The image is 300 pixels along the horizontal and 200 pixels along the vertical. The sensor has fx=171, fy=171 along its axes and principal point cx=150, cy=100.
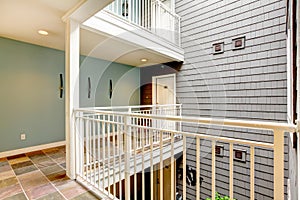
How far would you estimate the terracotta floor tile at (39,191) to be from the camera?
6.56 feet

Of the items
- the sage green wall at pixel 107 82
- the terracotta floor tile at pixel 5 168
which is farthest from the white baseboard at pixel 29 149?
the sage green wall at pixel 107 82

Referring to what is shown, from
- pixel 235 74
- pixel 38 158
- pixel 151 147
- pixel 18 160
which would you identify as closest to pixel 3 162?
pixel 18 160

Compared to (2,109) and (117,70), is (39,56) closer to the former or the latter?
(2,109)

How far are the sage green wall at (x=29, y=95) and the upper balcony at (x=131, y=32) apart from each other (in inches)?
38.6

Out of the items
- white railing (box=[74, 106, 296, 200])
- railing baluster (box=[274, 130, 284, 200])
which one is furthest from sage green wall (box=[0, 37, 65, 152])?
railing baluster (box=[274, 130, 284, 200])

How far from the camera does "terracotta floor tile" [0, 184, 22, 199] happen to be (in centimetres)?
201

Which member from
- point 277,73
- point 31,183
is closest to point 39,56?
point 31,183

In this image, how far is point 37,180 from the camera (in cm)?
236

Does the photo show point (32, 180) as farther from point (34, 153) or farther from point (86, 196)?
point (34, 153)

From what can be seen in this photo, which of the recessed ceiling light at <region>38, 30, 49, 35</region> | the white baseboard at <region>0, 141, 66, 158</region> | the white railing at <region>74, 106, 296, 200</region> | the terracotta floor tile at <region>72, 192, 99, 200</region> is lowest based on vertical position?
the terracotta floor tile at <region>72, 192, 99, 200</region>

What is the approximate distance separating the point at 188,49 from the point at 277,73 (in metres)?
2.31

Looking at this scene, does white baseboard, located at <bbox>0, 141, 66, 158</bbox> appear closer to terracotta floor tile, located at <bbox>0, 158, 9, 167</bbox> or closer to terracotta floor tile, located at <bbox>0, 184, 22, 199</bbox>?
terracotta floor tile, located at <bbox>0, 158, 9, 167</bbox>

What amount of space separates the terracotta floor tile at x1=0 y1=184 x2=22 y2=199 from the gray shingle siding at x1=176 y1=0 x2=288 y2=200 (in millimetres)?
3815

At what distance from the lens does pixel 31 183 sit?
228 cm
